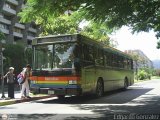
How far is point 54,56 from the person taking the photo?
1758cm

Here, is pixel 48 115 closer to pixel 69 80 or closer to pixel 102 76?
pixel 69 80

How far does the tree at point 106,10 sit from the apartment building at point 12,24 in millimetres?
66100

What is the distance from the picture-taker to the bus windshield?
17.3 meters

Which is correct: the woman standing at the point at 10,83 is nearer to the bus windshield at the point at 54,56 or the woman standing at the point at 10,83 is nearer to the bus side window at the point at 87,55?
the bus windshield at the point at 54,56

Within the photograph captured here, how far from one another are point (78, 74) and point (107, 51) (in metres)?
5.33

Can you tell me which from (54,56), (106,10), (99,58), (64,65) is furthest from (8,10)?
(106,10)

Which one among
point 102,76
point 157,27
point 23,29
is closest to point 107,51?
point 102,76

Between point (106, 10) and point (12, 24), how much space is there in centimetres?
7715

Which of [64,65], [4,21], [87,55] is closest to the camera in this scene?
[64,65]

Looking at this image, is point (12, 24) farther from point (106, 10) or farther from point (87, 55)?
point (106, 10)

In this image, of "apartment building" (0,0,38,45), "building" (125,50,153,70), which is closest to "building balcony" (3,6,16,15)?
"apartment building" (0,0,38,45)

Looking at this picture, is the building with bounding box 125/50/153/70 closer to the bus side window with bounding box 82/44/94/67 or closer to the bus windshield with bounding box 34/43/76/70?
the bus side window with bounding box 82/44/94/67

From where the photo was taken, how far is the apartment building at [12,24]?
82812 mm

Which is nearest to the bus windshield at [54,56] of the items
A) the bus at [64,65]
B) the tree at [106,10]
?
the bus at [64,65]
